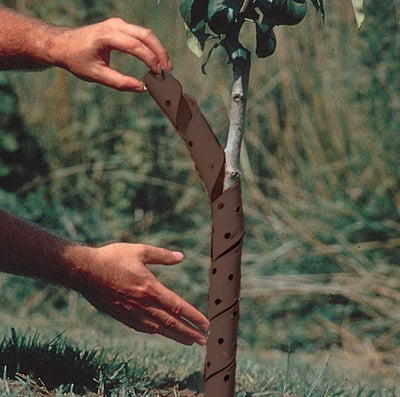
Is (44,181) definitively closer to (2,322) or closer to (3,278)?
(3,278)

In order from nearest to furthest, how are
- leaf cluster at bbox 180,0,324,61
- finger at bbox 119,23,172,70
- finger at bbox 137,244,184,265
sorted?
finger at bbox 119,23,172,70, leaf cluster at bbox 180,0,324,61, finger at bbox 137,244,184,265

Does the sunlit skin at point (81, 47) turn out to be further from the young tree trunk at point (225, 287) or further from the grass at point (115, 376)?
the grass at point (115, 376)

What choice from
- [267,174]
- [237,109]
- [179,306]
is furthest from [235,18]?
[267,174]

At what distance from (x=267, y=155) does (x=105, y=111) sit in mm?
1017

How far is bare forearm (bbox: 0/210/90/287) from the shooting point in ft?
8.30

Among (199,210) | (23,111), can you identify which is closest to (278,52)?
(199,210)

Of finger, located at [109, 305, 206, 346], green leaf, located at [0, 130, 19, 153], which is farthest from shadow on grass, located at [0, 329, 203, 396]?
green leaf, located at [0, 130, 19, 153]

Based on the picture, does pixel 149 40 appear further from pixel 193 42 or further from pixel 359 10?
pixel 359 10

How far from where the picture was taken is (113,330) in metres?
5.28

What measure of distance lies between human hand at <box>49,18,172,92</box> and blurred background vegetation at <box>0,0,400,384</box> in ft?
10.0

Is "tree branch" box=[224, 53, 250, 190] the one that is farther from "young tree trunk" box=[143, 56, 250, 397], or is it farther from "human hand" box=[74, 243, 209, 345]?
"human hand" box=[74, 243, 209, 345]

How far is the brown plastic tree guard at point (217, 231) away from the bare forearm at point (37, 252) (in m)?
0.48

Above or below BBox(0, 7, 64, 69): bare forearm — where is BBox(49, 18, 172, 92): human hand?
below

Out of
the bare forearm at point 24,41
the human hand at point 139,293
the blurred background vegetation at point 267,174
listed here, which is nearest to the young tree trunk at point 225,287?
the human hand at point 139,293
